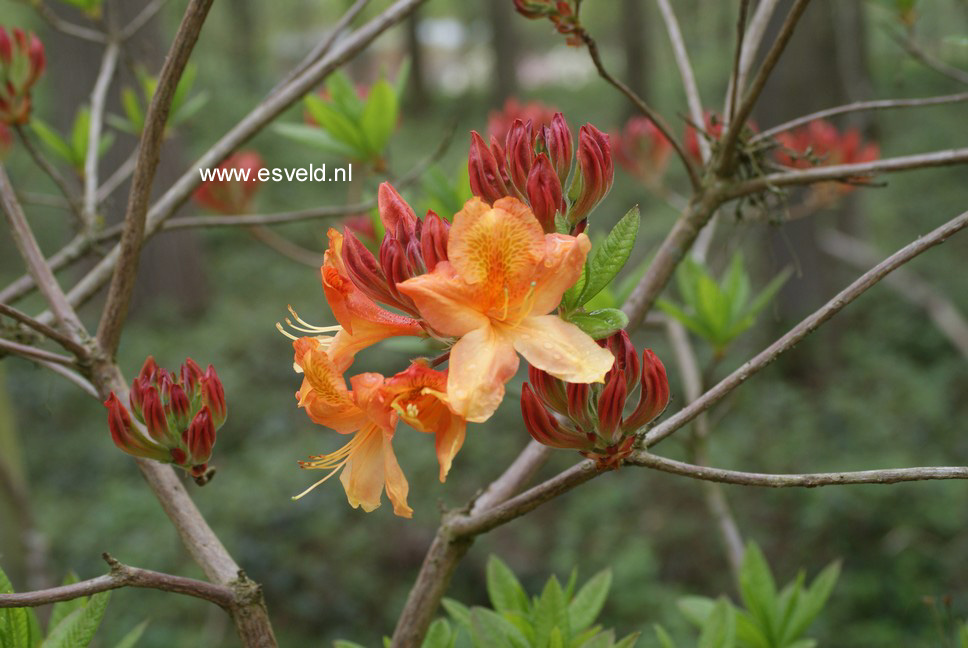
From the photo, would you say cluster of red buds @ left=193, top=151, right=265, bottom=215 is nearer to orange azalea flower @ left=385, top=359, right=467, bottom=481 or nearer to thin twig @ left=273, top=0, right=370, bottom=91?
thin twig @ left=273, top=0, right=370, bottom=91

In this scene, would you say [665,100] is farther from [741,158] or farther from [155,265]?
[741,158]

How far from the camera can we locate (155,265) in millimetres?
8047

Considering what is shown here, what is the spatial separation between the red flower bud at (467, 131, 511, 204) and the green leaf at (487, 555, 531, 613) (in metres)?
0.66

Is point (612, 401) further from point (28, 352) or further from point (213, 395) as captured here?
point (28, 352)

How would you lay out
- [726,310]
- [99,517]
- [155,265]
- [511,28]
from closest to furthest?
[726,310] → [99,517] → [155,265] → [511,28]

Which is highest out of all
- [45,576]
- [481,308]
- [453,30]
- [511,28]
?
[453,30]

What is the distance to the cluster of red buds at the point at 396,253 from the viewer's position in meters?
0.75

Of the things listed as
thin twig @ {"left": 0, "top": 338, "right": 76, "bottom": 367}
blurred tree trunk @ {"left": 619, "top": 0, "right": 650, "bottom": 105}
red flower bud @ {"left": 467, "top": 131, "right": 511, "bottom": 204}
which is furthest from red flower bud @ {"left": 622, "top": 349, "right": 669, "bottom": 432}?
blurred tree trunk @ {"left": 619, "top": 0, "right": 650, "bottom": 105}

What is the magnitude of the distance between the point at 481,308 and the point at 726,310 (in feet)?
3.71

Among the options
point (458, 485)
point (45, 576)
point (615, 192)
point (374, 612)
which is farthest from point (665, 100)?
point (45, 576)

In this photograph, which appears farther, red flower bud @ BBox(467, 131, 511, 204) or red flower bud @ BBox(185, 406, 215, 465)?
red flower bud @ BBox(185, 406, 215, 465)

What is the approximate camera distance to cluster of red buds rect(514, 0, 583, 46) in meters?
1.18

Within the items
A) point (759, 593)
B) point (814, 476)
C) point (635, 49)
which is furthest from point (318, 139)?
point (635, 49)

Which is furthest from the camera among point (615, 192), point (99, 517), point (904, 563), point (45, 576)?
point (615, 192)
